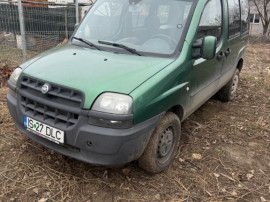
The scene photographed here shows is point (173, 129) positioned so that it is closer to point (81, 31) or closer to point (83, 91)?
point (83, 91)

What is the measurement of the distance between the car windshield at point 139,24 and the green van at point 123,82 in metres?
0.01

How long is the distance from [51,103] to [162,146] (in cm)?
119

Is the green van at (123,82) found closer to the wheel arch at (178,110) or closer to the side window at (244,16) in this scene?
the wheel arch at (178,110)

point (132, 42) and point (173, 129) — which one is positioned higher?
point (132, 42)

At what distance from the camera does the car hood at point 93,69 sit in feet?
7.44

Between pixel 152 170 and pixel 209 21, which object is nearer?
pixel 152 170

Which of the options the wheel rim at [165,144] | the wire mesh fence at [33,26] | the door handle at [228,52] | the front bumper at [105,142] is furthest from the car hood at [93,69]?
the wire mesh fence at [33,26]

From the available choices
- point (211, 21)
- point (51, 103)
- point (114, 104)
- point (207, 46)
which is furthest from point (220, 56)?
point (51, 103)

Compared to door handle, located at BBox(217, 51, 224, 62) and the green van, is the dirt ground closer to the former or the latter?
the green van

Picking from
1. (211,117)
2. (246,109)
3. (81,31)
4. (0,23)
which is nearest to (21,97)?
(81,31)

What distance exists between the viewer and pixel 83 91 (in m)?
2.23

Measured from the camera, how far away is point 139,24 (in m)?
3.19

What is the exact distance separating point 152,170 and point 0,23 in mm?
5740

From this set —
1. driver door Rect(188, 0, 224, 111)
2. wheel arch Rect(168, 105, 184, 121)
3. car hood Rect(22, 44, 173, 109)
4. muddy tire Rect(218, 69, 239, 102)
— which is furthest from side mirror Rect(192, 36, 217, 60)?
muddy tire Rect(218, 69, 239, 102)
